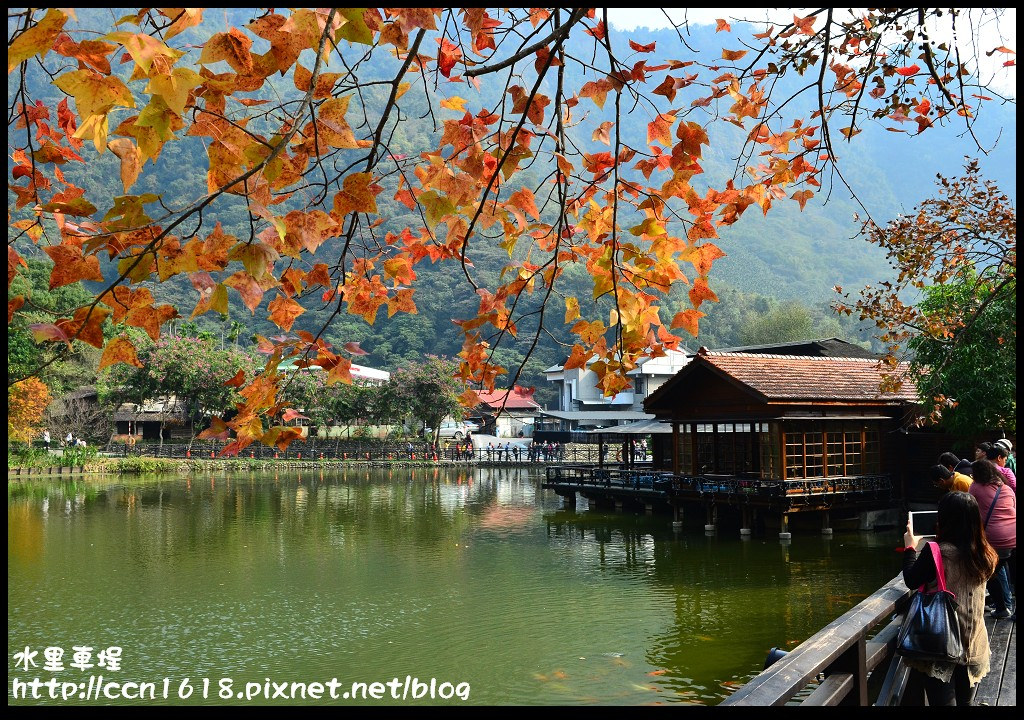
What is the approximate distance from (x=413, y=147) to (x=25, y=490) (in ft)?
220

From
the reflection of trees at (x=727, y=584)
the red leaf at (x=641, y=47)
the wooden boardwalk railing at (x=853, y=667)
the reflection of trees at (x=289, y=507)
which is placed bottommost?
the reflection of trees at (x=727, y=584)

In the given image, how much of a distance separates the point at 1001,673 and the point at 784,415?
11554 millimetres

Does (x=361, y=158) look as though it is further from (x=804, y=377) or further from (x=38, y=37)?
(x=804, y=377)

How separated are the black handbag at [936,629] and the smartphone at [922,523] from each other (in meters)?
0.67

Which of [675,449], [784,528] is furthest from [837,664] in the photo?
[675,449]

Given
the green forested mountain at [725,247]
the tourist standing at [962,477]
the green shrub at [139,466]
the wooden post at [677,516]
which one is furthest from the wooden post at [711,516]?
the green shrub at [139,466]

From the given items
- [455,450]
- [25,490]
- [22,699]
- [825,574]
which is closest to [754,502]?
[825,574]

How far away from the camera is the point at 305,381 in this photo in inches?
1510

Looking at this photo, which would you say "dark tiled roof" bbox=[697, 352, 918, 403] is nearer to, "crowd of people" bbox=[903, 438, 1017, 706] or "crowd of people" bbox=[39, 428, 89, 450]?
"crowd of people" bbox=[903, 438, 1017, 706]

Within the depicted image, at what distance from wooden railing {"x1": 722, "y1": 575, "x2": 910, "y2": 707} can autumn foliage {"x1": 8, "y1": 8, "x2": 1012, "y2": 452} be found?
3.62 ft

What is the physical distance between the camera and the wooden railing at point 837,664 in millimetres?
2463

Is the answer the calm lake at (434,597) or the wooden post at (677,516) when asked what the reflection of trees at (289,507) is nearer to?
the calm lake at (434,597)

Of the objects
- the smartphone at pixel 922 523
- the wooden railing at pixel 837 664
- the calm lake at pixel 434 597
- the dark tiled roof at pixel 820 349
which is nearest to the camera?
the wooden railing at pixel 837 664

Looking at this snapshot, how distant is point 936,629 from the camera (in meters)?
3.25
